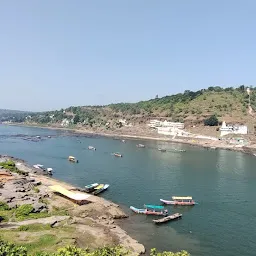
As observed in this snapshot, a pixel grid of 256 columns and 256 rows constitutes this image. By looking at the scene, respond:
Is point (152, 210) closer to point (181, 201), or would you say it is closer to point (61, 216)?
point (181, 201)

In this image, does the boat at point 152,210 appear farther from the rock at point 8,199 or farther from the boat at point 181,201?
the rock at point 8,199

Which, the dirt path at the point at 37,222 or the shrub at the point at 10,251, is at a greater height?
the shrub at the point at 10,251

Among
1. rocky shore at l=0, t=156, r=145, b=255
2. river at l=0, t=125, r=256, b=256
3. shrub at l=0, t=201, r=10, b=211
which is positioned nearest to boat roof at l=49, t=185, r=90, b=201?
rocky shore at l=0, t=156, r=145, b=255

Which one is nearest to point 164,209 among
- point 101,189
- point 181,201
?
point 181,201

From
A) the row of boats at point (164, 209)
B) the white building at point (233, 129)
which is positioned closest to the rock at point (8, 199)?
the row of boats at point (164, 209)

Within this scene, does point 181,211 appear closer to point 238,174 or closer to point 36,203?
point 36,203

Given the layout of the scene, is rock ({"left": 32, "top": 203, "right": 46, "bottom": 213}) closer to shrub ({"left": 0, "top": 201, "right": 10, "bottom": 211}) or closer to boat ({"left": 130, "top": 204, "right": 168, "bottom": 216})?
shrub ({"left": 0, "top": 201, "right": 10, "bottom": 211})

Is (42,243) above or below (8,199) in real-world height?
below
